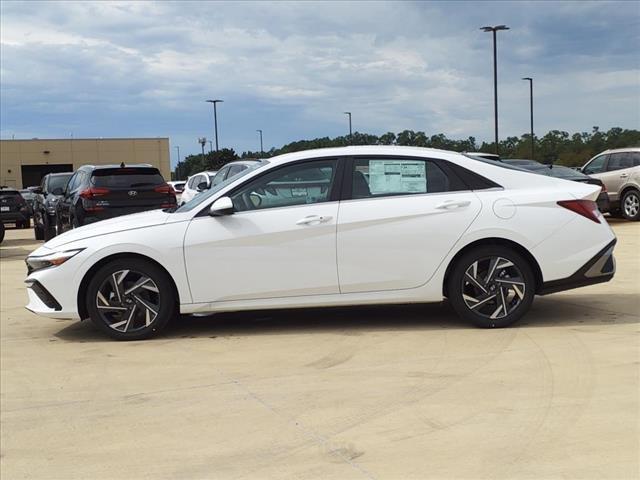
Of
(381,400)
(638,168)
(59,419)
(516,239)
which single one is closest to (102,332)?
(59,419)

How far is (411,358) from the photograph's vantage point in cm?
538

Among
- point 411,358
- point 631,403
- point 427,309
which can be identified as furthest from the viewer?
point 427,309

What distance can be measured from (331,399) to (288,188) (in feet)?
7.89

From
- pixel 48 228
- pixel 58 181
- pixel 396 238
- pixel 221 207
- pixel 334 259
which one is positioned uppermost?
pixel 58 181

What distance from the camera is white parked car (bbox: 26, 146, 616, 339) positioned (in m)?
6.19

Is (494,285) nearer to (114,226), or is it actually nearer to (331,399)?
(331,399)

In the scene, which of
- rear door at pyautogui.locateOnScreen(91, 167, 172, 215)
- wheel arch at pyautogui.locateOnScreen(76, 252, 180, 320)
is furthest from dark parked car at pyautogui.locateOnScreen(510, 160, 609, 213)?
wheel arch at pyautogui.locateOnScreen(76, 252, 180, 320)

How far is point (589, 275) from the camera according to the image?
20.5 feet

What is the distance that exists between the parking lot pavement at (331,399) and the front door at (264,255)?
0.43 metres

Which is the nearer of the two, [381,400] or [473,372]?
[381,400]

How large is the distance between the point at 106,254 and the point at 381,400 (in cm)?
293

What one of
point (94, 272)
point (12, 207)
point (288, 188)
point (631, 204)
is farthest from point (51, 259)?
point (12, 207)

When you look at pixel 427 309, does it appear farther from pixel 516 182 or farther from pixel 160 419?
pixel 160 419

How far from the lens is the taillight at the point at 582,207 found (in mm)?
6262
